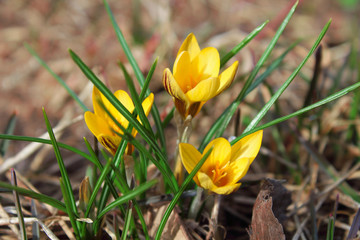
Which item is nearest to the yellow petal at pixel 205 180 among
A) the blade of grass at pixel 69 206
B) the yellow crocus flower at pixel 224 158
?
the yellow crocus flower at pixel 224 158

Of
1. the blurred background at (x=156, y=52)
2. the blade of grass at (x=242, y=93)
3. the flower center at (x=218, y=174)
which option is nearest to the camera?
the flower center at (x=218, y=174)

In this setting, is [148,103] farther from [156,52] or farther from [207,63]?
[156,52]

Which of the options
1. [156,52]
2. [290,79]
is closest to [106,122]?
[290,79]

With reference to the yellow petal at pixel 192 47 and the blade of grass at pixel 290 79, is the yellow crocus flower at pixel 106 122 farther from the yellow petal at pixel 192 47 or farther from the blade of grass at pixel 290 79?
the blade of grass at pixel 290 79

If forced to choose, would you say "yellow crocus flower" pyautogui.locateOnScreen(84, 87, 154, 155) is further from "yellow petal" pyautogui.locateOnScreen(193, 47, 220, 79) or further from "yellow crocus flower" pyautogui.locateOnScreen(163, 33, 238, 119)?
"yellow petal" pyautogui.locateOnScreen(193, 47, 220, 79)

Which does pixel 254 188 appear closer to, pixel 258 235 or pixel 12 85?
pixel 258 235

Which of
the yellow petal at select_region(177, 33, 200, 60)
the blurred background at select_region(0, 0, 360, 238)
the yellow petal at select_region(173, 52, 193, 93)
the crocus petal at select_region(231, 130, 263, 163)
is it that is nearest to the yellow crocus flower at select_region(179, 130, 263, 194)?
the crocus petal at select_region(231, 130, 263, 163)

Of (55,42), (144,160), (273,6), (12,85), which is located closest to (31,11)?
(55,42)
